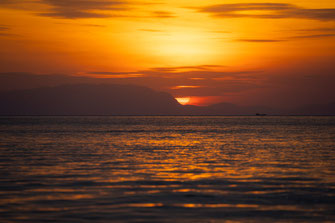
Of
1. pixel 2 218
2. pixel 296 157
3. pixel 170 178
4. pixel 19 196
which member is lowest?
pixel 2 218

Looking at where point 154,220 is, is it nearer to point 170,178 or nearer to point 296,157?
point 170,178

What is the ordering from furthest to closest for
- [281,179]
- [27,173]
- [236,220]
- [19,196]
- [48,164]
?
[48,164] < [27,173] < [281,179] < [19,196] < [236,220]

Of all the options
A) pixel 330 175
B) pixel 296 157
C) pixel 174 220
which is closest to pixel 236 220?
pixel 174 220

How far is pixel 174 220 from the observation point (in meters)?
14.6

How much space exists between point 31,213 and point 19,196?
11.3ft

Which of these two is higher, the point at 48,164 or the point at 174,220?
the point at 48,164

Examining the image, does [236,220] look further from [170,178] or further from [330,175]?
[330,175]

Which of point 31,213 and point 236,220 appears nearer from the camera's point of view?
point 236,220

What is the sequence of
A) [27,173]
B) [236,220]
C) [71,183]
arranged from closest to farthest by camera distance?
[236,220] < [71,183] < [27,173]

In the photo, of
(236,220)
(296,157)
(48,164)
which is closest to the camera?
(236,220)

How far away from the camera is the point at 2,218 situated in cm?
1473

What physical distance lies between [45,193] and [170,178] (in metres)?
7.66

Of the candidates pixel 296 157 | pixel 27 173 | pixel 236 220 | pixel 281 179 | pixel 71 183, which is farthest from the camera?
pixel 296 157

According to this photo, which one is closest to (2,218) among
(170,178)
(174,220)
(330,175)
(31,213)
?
(31,213)
